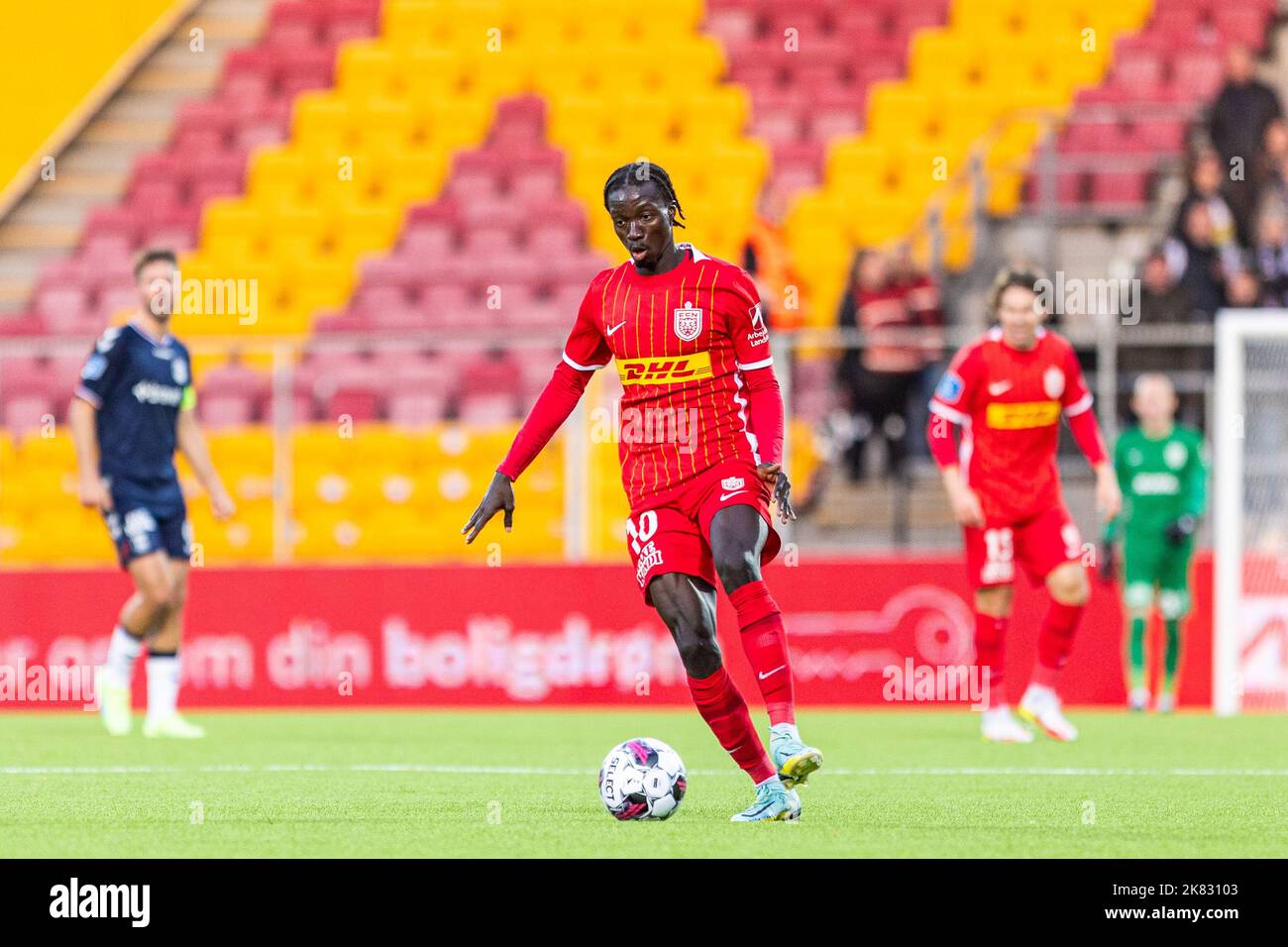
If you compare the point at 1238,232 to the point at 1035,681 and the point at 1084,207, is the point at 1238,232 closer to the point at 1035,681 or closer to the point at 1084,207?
the point at 1084,207

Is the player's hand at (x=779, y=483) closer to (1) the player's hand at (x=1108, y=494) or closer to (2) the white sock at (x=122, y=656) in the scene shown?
(1) the player's hand at (x=1108, y=494)

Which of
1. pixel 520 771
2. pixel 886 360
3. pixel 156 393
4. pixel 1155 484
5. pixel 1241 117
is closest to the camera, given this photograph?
pixel 520 771

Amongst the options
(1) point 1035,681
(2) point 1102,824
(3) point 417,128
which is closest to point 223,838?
(2) point 1102,824

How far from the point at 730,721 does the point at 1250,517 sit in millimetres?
8188

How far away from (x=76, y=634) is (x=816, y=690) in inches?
195

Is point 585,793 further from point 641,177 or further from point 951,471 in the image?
point 951,471

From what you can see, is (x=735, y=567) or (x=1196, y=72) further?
(x=1196, y=72)

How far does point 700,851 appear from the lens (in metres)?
6.50

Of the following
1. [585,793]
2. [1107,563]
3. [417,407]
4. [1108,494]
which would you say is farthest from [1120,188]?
[585,793]

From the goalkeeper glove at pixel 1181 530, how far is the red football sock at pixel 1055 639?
3.04 m

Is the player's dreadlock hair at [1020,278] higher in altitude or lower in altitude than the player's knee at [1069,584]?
higher

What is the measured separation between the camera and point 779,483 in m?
7.25

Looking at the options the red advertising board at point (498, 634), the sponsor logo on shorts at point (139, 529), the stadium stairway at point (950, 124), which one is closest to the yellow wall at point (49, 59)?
the stadium stairway at point (950, 124)

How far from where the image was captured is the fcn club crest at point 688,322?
7.46 meters
